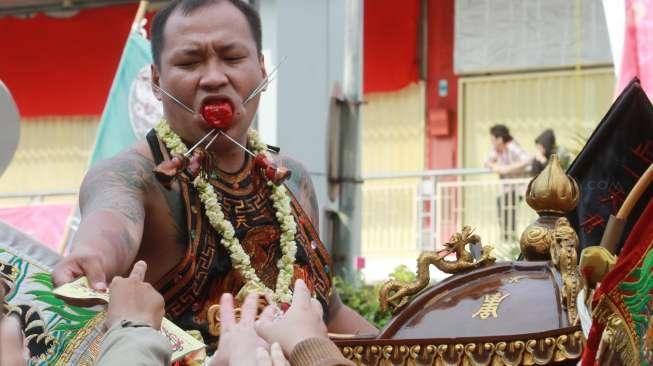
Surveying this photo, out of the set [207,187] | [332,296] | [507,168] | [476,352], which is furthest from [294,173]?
[507,168]

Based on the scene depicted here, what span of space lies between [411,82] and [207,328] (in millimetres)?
14639

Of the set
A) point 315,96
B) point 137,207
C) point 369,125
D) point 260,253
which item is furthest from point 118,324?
point 369,125

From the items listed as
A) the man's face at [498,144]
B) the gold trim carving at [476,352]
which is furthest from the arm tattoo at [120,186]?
the man's face at [498,144]

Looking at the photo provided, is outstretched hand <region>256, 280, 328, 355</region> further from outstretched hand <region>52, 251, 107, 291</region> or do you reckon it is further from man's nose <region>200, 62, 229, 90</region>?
man's nose <region>200, 62, 229, 90</region>

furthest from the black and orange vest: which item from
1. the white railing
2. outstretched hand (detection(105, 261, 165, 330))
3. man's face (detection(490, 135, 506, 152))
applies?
the white railing

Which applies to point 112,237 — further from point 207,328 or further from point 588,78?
point 588,78

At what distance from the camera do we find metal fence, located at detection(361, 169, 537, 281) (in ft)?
52.0

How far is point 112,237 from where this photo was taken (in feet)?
11.8

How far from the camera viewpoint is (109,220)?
369 cm

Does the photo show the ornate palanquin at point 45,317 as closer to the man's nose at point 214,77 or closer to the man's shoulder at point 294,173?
the man's nose at point 214,77

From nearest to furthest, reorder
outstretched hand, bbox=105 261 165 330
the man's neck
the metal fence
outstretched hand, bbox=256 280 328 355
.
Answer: outstretched hand, bbox=256 280 328 355
outstretched hand, bbox=105 261 165 330
the man's neck
the metal fence

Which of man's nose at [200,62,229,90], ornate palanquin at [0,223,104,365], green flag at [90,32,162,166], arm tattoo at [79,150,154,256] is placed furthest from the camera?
green flag at [90,32,162,166]

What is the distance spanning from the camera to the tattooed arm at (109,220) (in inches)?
130

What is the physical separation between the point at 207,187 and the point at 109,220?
1.48ft
